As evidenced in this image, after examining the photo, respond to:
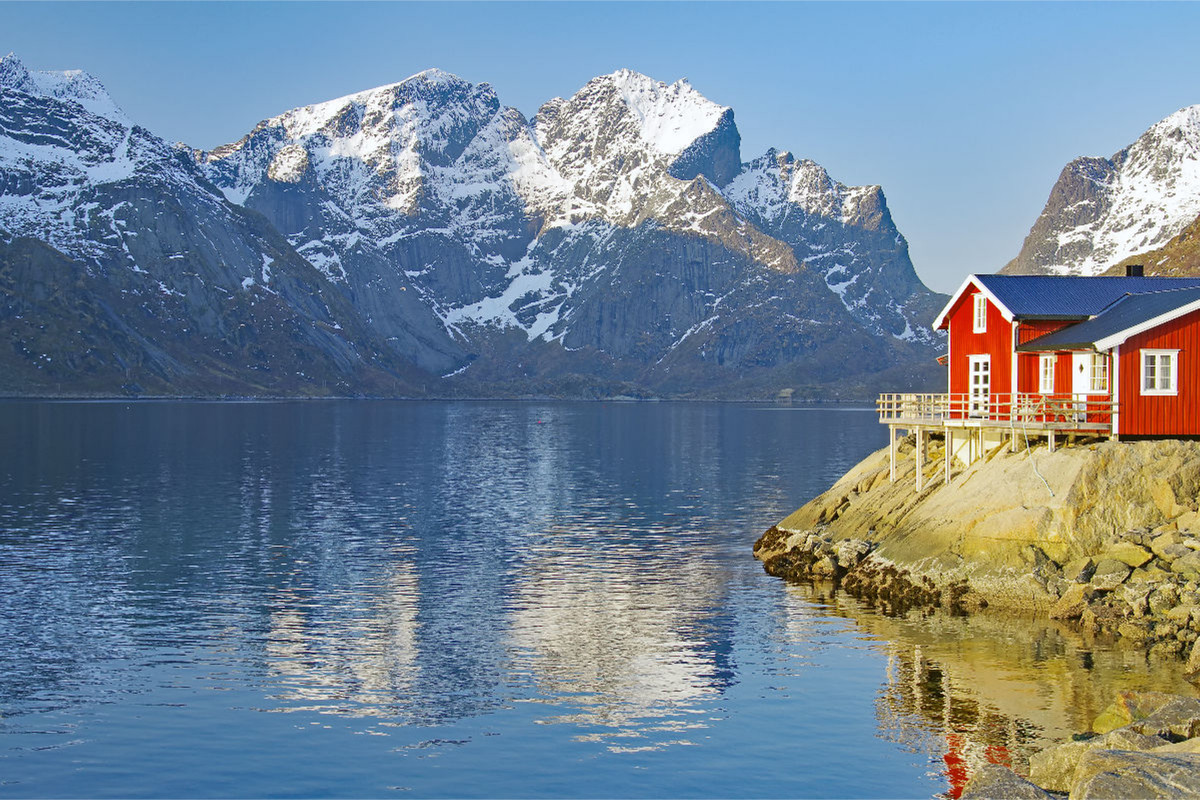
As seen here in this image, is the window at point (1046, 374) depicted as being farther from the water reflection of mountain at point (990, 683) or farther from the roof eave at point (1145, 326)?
the water reflection of mountain at point (990, 683)

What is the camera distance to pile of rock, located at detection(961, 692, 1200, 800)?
77.6 feet

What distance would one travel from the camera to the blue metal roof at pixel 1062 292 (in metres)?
58.2

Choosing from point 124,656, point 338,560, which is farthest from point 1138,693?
point 338,560

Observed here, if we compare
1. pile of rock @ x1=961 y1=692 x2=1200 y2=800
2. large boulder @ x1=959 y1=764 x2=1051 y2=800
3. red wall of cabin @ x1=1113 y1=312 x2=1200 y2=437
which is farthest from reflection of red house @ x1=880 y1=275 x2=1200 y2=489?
large boulder @ x1=959 y1=764 x2=1051 y2=800

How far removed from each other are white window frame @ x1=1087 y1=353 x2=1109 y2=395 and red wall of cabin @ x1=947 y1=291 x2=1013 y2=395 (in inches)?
169

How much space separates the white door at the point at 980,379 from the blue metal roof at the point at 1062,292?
3262 millimetres

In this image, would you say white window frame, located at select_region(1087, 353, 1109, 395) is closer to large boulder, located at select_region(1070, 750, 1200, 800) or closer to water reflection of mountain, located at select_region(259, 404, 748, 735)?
water reflection of mountain, located at select_region(259, 404, 748, 735)

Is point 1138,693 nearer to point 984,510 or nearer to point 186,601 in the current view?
point 984,510

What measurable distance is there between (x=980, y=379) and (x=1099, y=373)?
25.5ft

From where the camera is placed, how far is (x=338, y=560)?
63438 mm

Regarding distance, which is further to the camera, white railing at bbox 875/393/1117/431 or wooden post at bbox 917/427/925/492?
wooden post at bbox 917/427/925/492

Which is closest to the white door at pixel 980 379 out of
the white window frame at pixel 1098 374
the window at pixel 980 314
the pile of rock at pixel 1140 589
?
the window at pixel 980 314

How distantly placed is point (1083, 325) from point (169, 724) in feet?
139

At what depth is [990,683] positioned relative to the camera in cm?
3784
